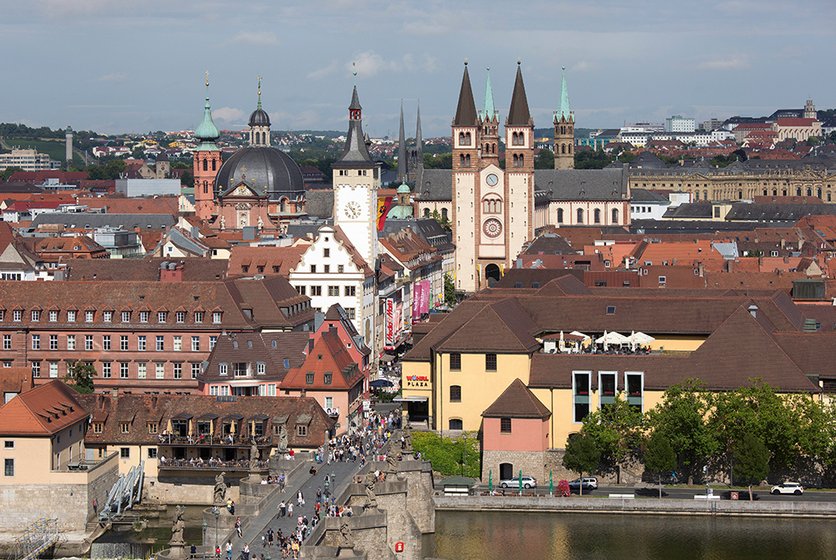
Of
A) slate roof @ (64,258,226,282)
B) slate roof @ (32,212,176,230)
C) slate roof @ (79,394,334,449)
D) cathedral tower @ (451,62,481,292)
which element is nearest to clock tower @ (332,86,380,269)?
slate roof @ (64,258,226,282)

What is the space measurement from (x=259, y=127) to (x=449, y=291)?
36.1 m

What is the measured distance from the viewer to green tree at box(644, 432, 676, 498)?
73.1 meters

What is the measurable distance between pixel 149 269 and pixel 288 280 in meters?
8.78

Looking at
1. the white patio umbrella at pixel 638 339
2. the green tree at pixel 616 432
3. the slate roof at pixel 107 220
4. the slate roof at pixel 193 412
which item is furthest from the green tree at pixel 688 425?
the slate roof at pixel 107 220

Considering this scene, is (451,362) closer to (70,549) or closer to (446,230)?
(70,549)

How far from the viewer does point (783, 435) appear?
239 ft

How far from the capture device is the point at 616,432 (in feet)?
246

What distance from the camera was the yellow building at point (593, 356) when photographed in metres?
76.3

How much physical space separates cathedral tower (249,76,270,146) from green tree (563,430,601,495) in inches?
4319

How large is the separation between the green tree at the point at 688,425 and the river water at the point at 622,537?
3.52 metres

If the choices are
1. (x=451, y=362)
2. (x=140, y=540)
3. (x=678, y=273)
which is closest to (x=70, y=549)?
(x=140, y=540)

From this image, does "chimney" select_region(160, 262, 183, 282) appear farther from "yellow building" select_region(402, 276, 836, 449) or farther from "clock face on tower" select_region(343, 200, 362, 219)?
"yellow building" select_region(402, 276, 836, 449)

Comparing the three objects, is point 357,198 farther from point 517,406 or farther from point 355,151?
point 517,406

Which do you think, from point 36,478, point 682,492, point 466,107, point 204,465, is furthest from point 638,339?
point 466,107
